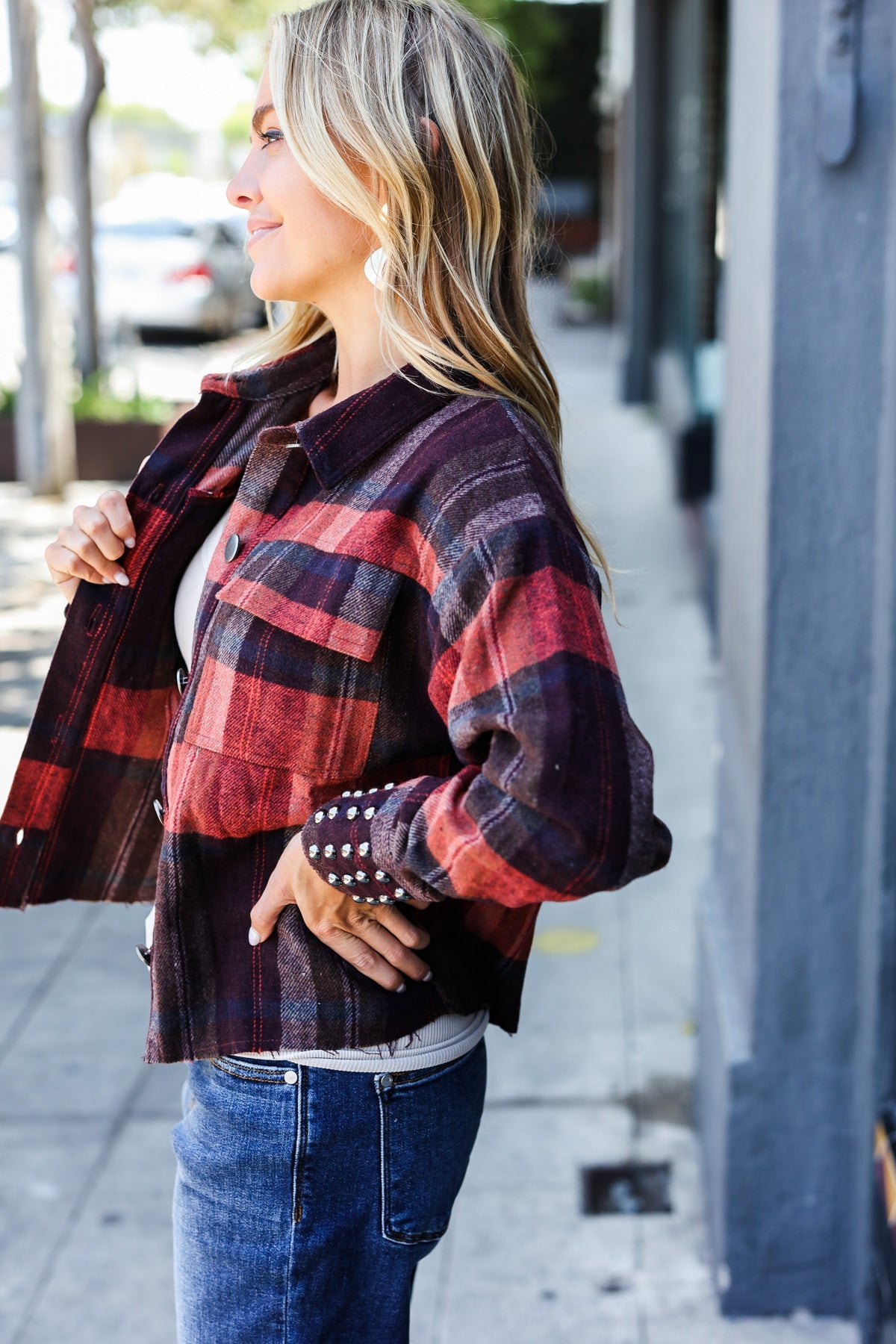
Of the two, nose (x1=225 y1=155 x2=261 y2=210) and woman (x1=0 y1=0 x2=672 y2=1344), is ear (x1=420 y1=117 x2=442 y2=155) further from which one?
nose (x1=225 y1=155 x2=261 y2=210)

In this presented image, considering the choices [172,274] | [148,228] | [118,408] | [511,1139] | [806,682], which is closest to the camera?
[806,682]

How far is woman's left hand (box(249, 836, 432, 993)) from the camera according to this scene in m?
1.64

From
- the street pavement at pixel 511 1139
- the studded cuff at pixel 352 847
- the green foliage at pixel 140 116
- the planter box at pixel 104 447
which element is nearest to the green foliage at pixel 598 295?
the planter box at pixel 104 447

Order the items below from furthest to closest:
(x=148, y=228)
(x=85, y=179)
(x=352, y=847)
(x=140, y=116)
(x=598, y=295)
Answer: (x=140, y=116) < (x=598, y=295) < (x=148, y=228) < (x=85, y=179) < (x=352, y=847)

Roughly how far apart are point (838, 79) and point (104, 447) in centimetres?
885

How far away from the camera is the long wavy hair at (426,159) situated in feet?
5.40

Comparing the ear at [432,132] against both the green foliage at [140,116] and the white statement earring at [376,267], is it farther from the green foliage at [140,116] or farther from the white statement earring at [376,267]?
the green foliage at [140,116]

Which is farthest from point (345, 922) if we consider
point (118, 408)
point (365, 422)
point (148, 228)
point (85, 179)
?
point (148, 228)

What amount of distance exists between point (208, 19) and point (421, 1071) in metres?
13.8

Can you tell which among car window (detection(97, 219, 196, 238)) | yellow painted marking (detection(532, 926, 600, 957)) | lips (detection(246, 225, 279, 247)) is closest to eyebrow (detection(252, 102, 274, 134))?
lips (detection(246, 225, 279, 247))

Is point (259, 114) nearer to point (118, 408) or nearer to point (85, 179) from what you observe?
point (118, 408)

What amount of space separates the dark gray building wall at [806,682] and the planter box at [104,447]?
801 cm

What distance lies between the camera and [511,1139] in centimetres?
355

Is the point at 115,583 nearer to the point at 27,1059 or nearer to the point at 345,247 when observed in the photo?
the point at 345,247
